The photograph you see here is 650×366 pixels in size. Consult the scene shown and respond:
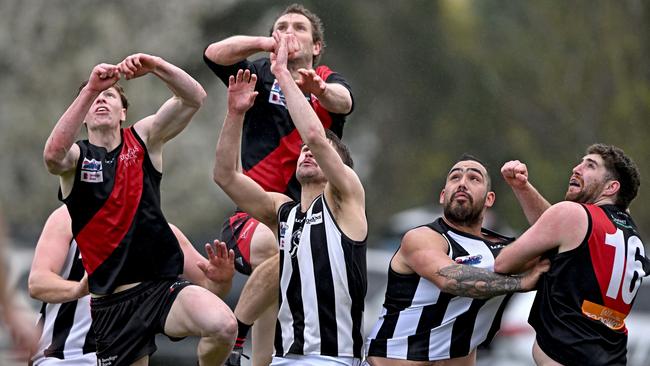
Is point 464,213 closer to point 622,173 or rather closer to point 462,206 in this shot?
point 462,206

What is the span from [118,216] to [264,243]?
124 centimetres

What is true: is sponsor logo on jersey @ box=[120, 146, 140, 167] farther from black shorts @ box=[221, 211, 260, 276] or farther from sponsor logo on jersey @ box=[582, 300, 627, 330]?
sponsor logo on jersey @ box=[582, 300, 627, 330]

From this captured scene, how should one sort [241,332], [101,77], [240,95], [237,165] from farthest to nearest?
[241,332] < [237,165] < [240,95] < [101,77]

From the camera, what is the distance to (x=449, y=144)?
37906 mm

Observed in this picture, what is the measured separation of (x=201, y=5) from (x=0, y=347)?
26963 mm

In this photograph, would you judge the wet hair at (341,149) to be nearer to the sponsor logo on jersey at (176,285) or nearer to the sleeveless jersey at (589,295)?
the sponsor logo on jersey at (176,285)

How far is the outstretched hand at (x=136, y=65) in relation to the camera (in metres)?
9.10

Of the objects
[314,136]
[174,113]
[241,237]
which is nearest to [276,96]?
[174,113]

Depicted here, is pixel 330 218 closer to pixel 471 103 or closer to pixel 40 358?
pixel 40 358

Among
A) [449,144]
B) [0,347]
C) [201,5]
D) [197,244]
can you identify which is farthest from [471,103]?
[0,347]

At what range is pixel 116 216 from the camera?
9.52 m

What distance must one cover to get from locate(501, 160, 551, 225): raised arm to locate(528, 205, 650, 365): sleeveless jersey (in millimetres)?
657

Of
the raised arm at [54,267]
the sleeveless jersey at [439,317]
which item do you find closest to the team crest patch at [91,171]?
the raised arm at [54,267]

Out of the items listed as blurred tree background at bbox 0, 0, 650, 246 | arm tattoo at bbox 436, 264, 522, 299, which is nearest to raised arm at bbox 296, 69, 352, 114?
arm tattoo at bbox 436, 264, 522, 299
